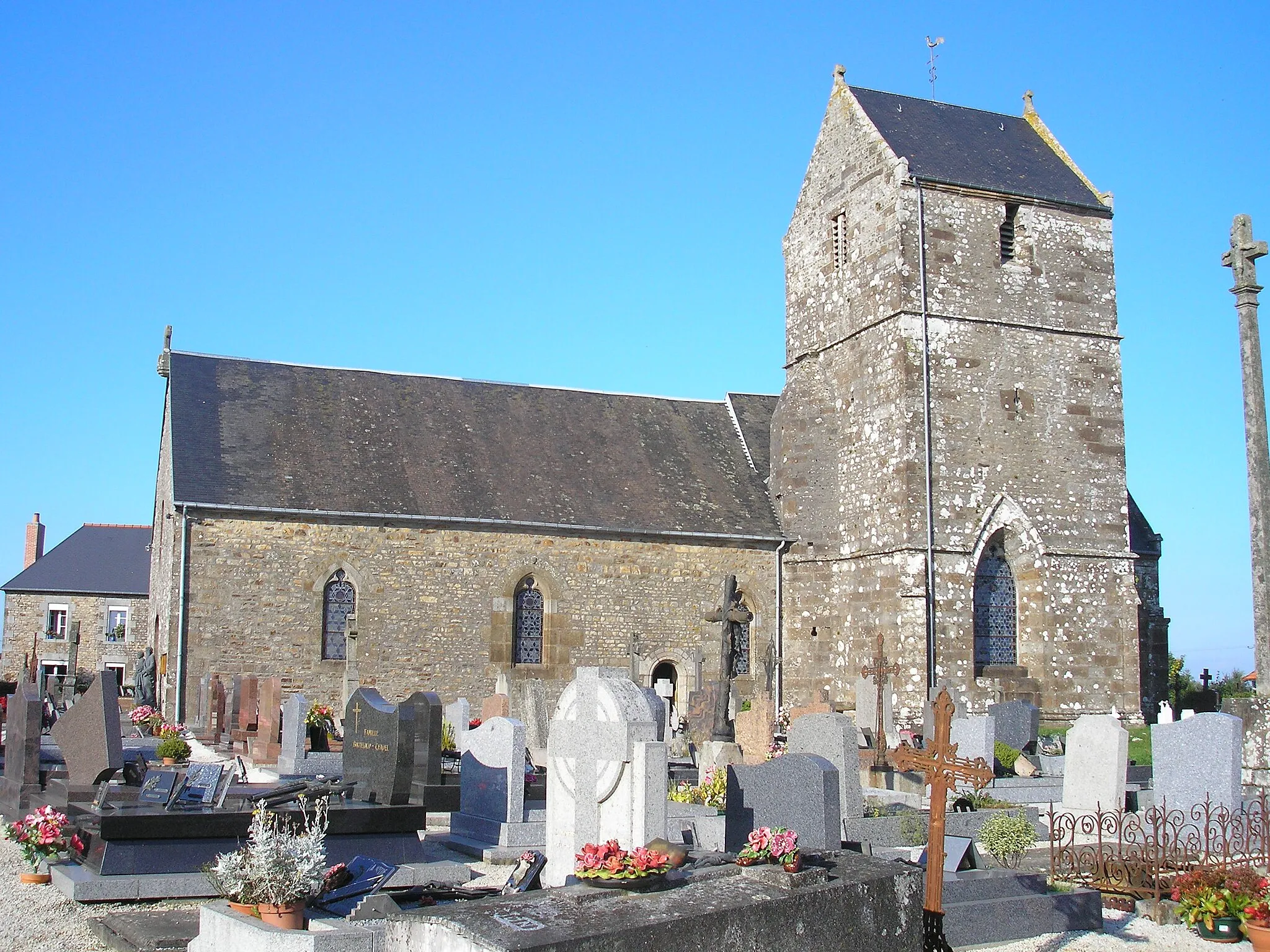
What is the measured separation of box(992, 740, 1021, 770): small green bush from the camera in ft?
51.0

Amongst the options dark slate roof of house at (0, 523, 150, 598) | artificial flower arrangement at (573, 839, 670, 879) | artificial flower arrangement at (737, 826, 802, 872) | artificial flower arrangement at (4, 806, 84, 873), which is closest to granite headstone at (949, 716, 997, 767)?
artificial flower arrangement at (737, 826, 802, 872)

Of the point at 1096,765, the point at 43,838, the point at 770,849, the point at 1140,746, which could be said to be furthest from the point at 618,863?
the point at 1140,746

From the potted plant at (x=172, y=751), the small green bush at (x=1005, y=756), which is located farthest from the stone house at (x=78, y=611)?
the small green bush at (x=1005, y=756)

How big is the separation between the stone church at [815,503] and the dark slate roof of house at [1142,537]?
6.10 ft

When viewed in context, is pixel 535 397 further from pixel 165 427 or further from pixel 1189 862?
pixel 1189 862

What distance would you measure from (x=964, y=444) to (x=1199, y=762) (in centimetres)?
1199

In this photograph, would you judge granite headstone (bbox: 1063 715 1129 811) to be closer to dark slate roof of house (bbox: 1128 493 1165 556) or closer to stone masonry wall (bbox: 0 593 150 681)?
dark slate roof of house (bbox: 1128 493 1165 556)

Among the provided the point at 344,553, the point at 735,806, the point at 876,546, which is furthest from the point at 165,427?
the point at 735,806

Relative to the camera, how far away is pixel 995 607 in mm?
23438

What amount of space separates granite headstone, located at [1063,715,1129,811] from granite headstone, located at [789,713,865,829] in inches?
109

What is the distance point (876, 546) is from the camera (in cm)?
2317

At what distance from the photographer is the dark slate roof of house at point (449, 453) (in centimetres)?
2336

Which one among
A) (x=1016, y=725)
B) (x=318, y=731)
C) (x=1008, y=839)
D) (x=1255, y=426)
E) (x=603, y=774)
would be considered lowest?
(x=1008, y=839)

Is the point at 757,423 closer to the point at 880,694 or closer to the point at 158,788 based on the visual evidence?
the point at 880,694
